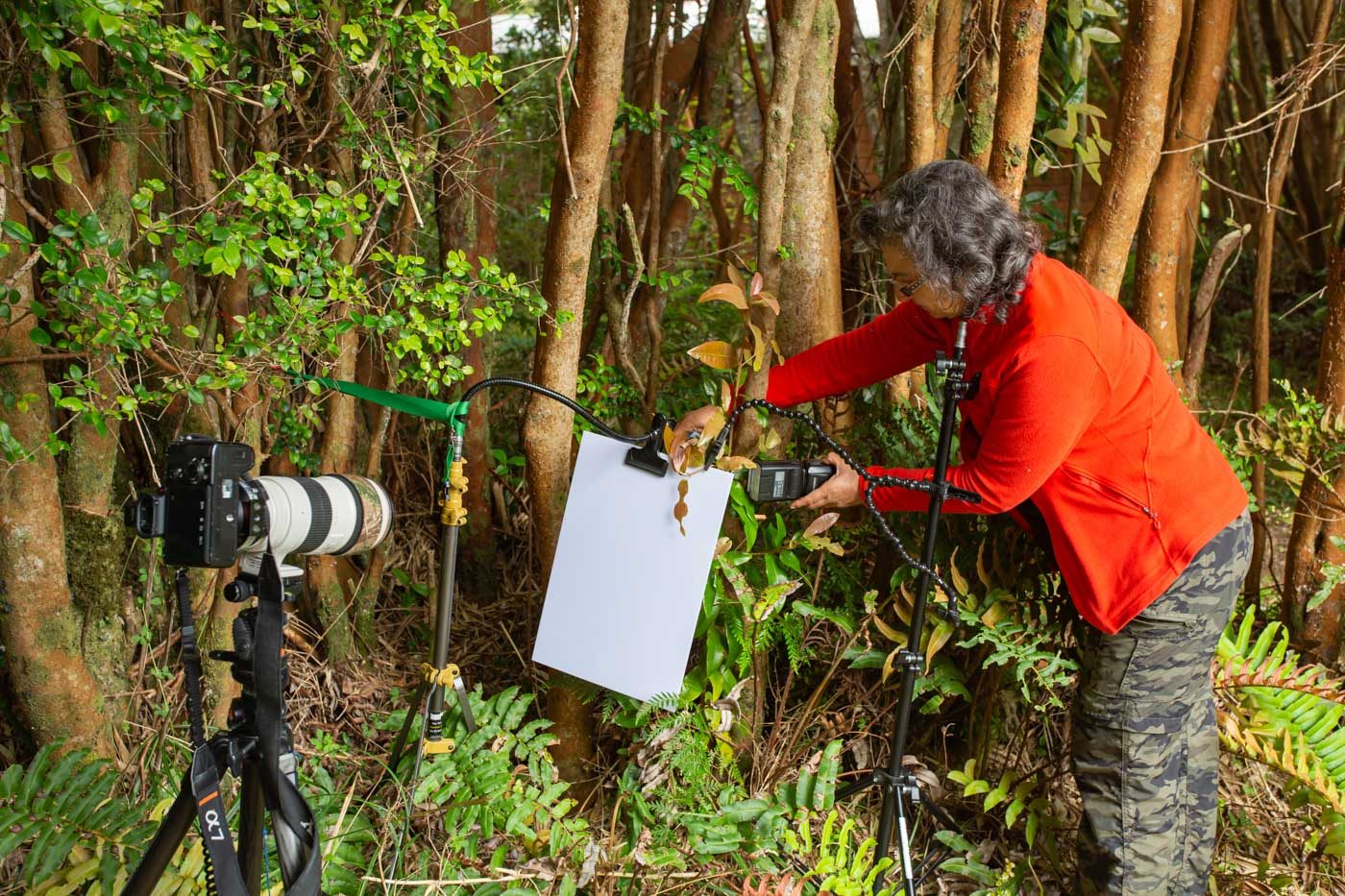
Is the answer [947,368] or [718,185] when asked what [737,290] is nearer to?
[947,368]

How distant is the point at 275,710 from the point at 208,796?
18 cm

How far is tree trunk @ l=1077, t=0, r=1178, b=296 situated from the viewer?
2.86 meters

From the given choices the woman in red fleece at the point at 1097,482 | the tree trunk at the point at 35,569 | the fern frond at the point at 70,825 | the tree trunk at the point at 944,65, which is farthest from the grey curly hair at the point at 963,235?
the fern frond at the point at 70,825

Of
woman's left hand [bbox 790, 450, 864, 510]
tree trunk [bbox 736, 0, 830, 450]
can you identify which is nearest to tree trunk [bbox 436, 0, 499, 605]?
tree trunk [bbox 736, 0, 830, 450]

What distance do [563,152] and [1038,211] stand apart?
220 centimetres

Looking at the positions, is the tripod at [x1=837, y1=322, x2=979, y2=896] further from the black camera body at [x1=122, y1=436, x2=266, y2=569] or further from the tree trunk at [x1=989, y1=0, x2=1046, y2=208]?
the black camera body at [x1=122, y1=436, x2=266, y2=569]

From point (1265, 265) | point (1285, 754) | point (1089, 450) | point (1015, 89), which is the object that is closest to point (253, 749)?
point (1089, 450)

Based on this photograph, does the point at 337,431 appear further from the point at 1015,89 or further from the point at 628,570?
the point at 1015,89

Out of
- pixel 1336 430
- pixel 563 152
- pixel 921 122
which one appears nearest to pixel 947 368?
pixel 563 152

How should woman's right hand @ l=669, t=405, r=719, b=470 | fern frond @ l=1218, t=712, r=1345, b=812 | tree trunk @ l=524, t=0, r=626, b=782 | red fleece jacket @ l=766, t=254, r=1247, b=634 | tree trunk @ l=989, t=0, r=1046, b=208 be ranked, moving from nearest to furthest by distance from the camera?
1. red fleece jacket @ l=766, t=254, r=1247, b=634
2. woman's right hand @ l=669, t=405, r=719, b=470
3. tree trunk @ l=524, t=0, r=626, b=782
4. fern frond @ l=1218, t=712, r=1345, b=812
5. tree trunk @ l=989, t=0, r=1046, b=208

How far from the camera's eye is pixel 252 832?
5.90ft

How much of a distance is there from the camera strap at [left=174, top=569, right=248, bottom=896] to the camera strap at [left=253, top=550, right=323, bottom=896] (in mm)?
81

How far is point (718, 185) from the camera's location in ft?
12.3

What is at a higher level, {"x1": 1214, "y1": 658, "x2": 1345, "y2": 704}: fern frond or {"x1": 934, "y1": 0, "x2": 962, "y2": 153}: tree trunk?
{"x1": 934, "y1": 0, "x2": 962, "y2": 153}: tree trunk
